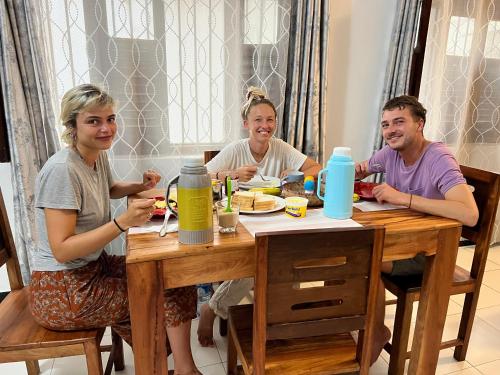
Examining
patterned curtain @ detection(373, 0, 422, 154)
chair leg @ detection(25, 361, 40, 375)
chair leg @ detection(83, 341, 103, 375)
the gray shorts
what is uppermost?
patterned curtain @ detection(373, 0, 422, 154)

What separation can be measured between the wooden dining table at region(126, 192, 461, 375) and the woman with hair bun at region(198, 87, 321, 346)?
676mm

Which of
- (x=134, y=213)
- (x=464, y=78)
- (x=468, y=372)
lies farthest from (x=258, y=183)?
(x=464, y=78)

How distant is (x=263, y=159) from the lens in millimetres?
2045

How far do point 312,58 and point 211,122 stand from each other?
0.77m

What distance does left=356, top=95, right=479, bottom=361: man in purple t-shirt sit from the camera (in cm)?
134

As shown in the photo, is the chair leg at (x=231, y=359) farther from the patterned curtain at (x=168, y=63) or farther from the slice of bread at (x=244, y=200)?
the patterned curtain at (x=168, y=63)

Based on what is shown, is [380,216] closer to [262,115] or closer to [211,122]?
[262,115]

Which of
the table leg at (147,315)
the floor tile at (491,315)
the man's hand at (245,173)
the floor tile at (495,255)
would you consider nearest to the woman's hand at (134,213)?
the table leg at (147,315)

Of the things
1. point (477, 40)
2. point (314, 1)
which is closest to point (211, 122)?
point (314, 1)

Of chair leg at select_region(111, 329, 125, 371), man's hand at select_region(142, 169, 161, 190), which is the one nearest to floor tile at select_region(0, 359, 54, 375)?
chair leg at select_region(111, 329, 125, 371)

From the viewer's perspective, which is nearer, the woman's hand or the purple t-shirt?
the woman's hand

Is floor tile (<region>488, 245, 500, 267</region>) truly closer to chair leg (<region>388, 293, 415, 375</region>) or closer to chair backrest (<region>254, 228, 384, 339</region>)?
chair leg (<region>388, 293, 415, 375</region>)

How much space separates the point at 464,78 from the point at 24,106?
2948 mm

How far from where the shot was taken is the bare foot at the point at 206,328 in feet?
6.04
